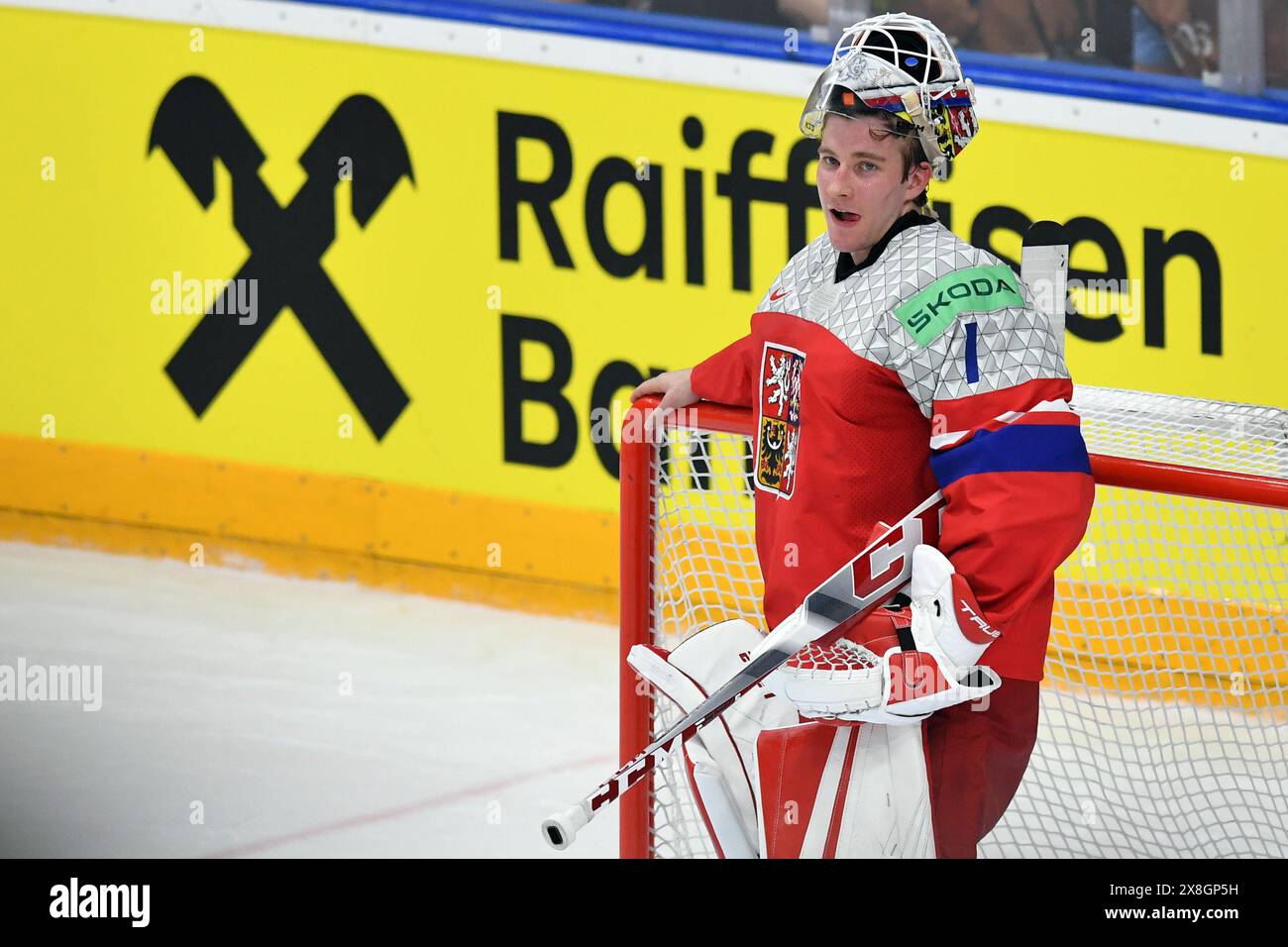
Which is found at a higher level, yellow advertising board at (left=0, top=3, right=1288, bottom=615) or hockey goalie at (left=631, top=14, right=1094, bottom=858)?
yellow advertising board at (left=0, top=3, right=1288, bottom=615)

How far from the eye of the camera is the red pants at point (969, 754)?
2.44m

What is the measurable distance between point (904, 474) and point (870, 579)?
0.14m

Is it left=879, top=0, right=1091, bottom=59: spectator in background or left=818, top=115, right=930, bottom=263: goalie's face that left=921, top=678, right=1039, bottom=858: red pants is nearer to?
left=818, top=115, right=930, bottom=263: goalie's face

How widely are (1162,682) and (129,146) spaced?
304cm

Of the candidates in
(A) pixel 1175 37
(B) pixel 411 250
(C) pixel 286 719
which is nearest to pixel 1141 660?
(A) pixel 1175 37

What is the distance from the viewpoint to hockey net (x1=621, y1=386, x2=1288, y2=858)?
9.46 ft

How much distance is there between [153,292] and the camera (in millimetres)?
5219

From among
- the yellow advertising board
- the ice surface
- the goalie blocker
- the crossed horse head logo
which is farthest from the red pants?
the crossed horse head logo

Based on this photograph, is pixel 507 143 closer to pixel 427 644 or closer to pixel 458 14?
pixel 458 14

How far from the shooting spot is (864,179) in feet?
→ 7.92

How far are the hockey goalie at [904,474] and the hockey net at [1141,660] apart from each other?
1.34 ft

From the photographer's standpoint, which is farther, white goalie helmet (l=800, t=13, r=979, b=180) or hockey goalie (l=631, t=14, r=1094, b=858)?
white goalie helmet (l=800, t=13, r=979, b=180)

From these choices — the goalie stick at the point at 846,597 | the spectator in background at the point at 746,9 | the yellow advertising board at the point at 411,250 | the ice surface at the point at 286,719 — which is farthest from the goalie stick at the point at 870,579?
the spectator in background at the point at 746,9

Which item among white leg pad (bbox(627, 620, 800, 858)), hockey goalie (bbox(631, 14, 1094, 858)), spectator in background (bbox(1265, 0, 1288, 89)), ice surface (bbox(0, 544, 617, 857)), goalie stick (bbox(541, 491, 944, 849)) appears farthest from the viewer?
spectator in background (bbox(1265, 0, 1288, 89))
